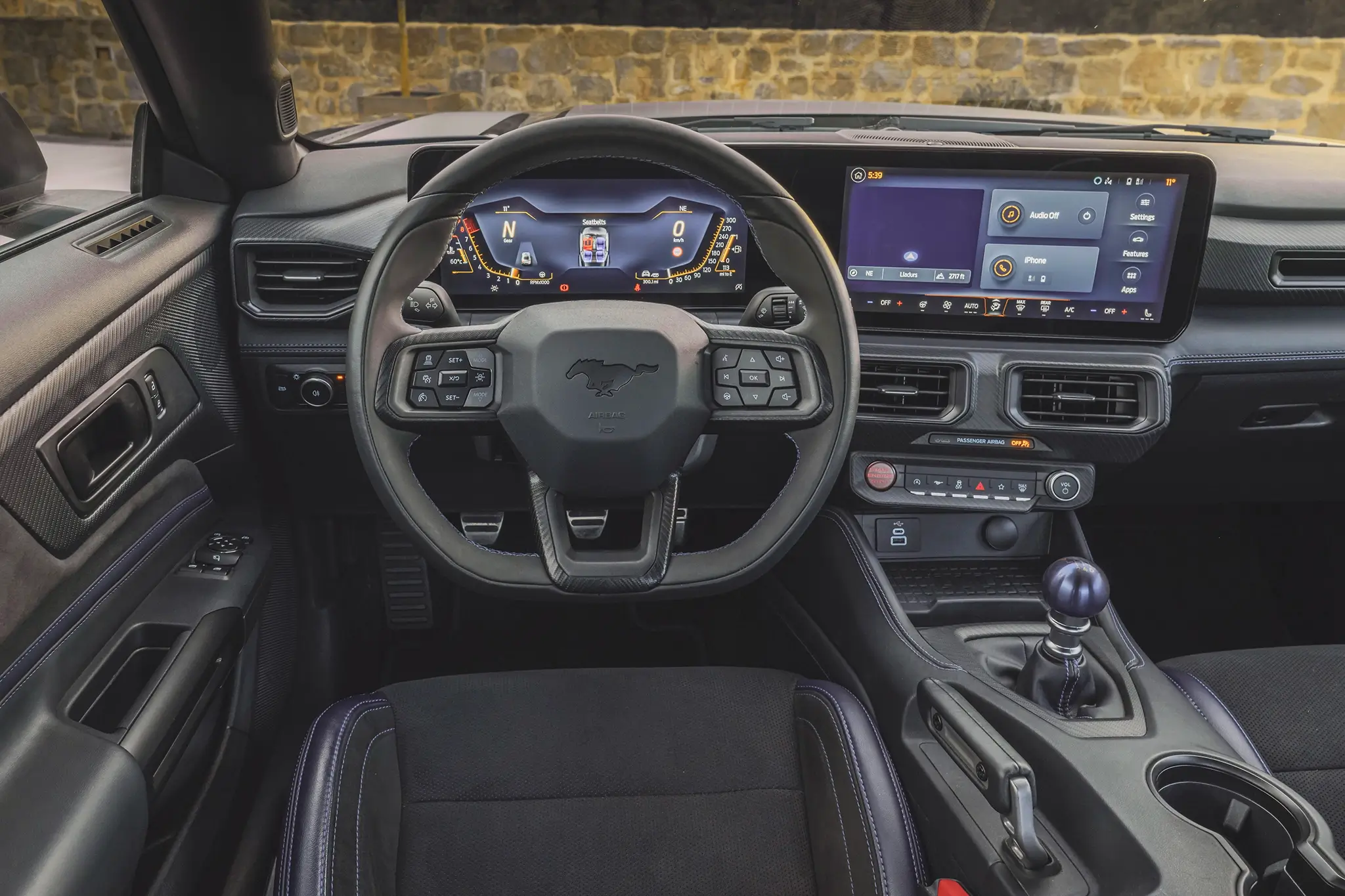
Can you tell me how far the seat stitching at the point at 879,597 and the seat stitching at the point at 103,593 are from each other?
111cm

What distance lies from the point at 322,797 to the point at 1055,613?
1.02 metres

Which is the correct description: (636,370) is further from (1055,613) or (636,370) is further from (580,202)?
(1055,613)

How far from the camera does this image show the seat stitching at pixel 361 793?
1094 millimetres

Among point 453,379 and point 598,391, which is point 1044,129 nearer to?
point 598,391

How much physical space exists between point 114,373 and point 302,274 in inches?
17.0

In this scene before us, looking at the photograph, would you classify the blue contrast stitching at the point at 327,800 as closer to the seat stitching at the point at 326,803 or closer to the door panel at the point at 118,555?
the seat stitching at the point at 326,803

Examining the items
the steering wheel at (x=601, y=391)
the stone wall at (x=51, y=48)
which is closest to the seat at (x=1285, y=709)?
the steering wheel at (x=601, y=391)

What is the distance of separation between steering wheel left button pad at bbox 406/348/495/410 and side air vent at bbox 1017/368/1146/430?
965 millimetres

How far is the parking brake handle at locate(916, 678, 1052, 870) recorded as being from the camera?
116 cm

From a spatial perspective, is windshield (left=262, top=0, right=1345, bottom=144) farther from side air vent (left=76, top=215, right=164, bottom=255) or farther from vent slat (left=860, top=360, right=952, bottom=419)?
vent slat (left=860, top=360, right=952, bottom=419)

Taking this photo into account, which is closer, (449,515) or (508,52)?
(449,515)

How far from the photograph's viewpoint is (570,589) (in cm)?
113

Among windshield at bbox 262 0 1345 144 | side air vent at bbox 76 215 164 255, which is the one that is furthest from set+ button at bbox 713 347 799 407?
windshield at bbox 262 0 1345 144

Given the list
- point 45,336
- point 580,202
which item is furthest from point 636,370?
point 45,336
